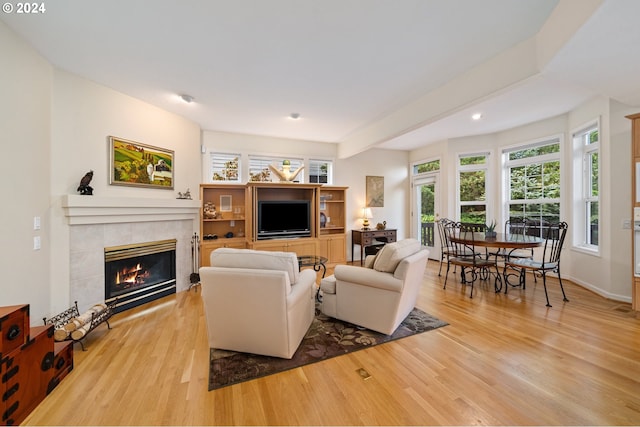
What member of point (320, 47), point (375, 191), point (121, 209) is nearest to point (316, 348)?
point (320, 47)

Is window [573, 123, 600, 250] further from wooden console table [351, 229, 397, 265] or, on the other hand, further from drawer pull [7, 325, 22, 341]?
drawer pull [7, 325, 22, 341]

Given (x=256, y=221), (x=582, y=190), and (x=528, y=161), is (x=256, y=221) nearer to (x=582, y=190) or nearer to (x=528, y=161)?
(x=528, y=161)

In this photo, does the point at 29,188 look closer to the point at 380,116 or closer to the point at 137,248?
the point at 137,248

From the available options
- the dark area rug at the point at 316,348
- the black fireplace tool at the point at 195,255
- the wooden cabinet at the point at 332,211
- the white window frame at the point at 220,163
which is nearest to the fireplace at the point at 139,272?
the black fireplace tool at the point at 195,255

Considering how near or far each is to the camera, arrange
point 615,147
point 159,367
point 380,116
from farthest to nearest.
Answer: point 380,116 → point 615,147 → point 159,367

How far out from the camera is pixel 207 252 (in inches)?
183

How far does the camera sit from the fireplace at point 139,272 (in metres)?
3.25

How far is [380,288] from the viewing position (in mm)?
2502

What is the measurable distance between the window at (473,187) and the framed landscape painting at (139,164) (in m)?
5.77

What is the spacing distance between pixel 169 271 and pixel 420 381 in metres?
3.72

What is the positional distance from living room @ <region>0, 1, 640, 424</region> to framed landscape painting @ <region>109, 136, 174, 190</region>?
0.31 ft

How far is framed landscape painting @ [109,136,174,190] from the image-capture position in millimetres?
3289

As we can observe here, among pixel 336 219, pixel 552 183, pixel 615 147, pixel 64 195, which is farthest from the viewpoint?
pixel 336 219

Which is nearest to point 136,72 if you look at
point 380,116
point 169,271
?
point 169,271
